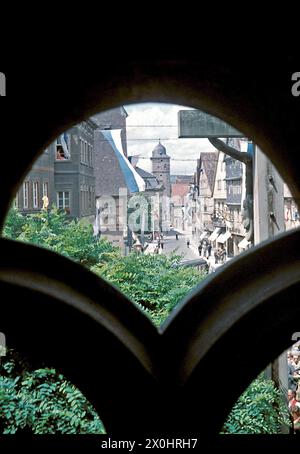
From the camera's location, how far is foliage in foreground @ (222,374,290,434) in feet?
13.6

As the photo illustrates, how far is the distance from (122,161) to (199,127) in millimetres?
6065

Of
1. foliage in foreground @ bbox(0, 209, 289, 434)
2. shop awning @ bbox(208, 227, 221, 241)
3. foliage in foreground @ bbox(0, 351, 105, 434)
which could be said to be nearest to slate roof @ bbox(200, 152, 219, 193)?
shop awning @ bbox(208, 227, 221, 241)

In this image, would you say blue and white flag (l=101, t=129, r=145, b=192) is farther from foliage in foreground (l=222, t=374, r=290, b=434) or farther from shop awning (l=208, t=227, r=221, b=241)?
foliage in foreground (l=222, t=374, r=290, b=434)

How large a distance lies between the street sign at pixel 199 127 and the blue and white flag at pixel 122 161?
5762 millimetres

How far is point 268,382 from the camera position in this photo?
15.9 feet

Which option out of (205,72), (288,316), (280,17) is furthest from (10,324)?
(280,17)

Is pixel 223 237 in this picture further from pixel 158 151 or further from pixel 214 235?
pixel 158 151

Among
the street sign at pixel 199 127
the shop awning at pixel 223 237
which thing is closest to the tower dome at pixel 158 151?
the shop awning at pixel 223 237

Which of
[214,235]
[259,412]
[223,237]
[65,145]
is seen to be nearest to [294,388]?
[259,412]

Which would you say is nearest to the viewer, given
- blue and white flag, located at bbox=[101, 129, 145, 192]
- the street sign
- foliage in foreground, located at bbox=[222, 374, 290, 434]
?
foliage in foreground, located at bbox=[222, 374, 290, 434]

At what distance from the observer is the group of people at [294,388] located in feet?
15.7

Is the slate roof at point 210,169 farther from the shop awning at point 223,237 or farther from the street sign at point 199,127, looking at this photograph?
the street sign at point 199,127

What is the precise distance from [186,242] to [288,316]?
43.7 feet

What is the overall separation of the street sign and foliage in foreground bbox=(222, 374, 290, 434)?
2103 mm
